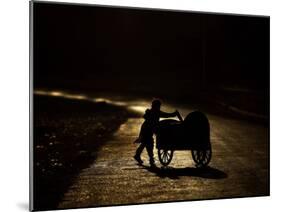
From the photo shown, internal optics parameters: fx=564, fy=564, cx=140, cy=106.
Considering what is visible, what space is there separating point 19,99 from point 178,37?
183 centimetres

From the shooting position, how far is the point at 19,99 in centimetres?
566

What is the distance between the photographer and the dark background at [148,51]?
5648mm

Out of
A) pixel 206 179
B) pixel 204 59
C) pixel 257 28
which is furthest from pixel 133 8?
pixel 206 179

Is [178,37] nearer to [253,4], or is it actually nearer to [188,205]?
[253,4]

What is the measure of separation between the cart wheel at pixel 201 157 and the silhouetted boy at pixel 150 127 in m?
0.50

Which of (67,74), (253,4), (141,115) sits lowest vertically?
(141,115)

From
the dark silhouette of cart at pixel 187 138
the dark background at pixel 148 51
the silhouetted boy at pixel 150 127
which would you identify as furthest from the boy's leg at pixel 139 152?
the dark background at pixel 148 51

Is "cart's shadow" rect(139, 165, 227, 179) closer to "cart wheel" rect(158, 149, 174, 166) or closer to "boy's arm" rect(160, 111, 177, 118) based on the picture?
"cart wheel" rect(158, 149, 174, 166)

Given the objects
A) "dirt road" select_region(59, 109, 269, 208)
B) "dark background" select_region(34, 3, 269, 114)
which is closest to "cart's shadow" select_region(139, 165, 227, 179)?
"dirt road" select_region(59, 109, 269, 208)

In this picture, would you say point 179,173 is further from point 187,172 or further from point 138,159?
point 138,159

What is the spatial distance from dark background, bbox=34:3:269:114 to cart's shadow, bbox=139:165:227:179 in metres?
0.79

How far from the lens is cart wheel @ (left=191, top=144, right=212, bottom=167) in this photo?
6.16 m

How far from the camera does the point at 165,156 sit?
6070mm

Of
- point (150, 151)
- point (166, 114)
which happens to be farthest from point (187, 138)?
point (150, 151)
